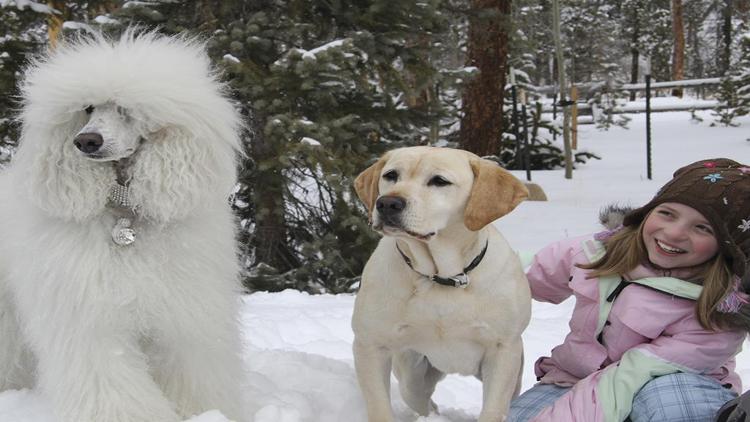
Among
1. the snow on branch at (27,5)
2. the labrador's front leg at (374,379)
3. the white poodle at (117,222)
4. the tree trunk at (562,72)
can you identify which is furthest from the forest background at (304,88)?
the tree trunk at (562,72)

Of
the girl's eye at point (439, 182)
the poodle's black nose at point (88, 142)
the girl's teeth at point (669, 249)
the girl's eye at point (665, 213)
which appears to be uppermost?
the poodle's black nose at point (88, 142)

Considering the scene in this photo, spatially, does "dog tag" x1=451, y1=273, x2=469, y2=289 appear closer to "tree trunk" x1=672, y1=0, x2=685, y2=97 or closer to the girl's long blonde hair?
the girl's long blonde hair

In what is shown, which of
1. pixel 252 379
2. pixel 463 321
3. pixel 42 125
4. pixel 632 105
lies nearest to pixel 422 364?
pixel 463 321

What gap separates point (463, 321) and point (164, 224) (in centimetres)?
109

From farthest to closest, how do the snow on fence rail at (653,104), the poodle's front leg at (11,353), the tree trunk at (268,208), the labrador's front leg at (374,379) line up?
1. the snow on fence rail at (653,104)
2. the tree trunk at (268,208)
3. the poodle's front leg at (11,353)
4. the labrador's front leg at (374,379)

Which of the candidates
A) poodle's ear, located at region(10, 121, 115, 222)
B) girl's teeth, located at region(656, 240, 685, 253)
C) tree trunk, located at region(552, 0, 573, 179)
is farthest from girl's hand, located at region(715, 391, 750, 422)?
tree trunk, located at region(552, 0, 573, 179)

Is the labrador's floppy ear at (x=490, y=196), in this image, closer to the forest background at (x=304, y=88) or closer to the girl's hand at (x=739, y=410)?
the girl's hand at (x=739, y=410)

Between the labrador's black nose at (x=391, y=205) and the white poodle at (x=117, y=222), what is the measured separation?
66 cm

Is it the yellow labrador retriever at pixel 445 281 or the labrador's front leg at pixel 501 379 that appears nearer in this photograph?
the yellow labrador retriever at pixel 445 281

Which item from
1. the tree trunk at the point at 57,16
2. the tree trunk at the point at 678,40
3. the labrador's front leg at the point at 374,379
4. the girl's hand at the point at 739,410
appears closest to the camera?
the girl's hand at the point at 739,410

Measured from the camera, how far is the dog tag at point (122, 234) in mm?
2297

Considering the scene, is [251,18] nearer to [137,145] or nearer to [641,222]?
[137,145]

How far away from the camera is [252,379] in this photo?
3.05 m

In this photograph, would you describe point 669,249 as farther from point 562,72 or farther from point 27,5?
point 562,72
